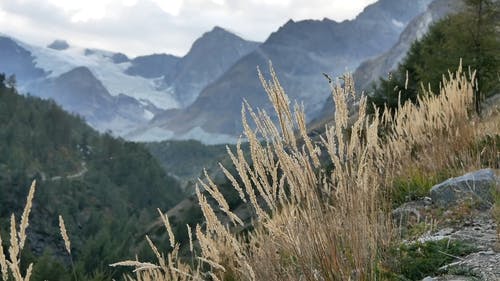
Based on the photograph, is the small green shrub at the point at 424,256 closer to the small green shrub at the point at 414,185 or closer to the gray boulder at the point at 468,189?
the gray boulder at the point at 468,189

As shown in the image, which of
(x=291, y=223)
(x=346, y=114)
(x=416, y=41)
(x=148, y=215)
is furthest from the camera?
(x=148, y=215)

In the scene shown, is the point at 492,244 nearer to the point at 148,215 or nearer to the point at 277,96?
the point at 277,96

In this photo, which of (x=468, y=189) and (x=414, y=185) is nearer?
(x=468, y=189)

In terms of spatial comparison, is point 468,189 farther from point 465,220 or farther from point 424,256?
point 424,256

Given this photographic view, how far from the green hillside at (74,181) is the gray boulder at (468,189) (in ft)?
206

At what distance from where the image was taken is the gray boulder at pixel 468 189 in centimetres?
399

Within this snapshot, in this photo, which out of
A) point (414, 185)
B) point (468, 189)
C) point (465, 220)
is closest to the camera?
point (465, 220)

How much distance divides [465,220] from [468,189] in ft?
1.26

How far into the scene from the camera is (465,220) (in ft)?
12.5

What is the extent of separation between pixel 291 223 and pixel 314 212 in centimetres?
13

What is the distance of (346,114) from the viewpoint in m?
2.65

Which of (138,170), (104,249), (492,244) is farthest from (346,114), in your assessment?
(138,170)

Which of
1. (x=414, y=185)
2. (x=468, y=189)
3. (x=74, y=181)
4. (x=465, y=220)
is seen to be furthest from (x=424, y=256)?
(x=74, y=181)

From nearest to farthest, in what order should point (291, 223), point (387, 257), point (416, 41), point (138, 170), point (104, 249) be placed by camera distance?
point (291, 223), point (387, 257), point (416, 41), point (104, 249), point (138, 170)
